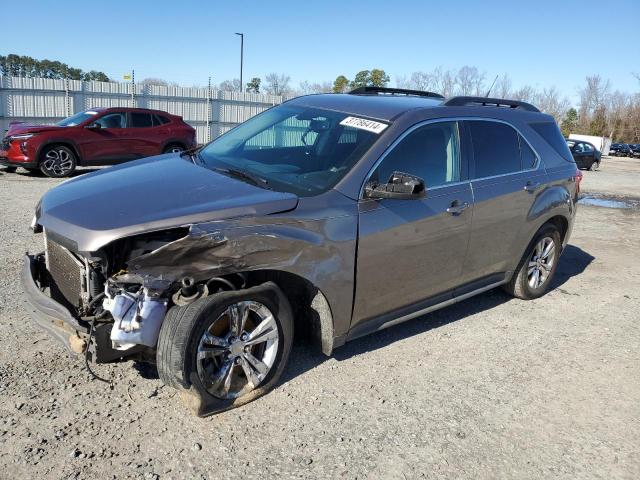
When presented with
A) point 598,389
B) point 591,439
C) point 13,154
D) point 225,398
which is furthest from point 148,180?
point 13,154

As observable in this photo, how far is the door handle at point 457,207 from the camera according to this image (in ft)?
13.4

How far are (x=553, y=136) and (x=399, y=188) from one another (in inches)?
108

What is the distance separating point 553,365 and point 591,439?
3.18 ft

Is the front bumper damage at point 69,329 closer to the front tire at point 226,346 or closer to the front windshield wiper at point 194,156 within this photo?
the front tire at point 226,346

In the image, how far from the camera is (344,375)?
3732mm

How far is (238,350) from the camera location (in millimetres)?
3193

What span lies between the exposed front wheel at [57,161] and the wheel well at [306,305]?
35.4 ft

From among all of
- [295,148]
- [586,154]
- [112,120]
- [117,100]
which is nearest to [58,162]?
[112,120]

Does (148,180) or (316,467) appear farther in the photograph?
(148,180)

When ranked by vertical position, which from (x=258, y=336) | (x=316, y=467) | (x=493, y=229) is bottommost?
(x=316, y=467)

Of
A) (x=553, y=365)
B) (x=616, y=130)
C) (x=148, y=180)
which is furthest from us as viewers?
(x=616, y=130)

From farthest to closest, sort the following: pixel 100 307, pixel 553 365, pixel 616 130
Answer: pixel 616 130 < pixel 553 365 < pixel 100 307

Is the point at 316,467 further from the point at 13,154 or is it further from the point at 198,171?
the point at 13,154

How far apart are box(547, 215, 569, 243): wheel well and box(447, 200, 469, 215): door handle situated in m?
1.71
